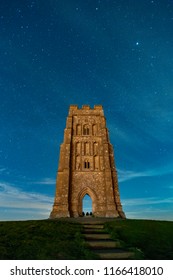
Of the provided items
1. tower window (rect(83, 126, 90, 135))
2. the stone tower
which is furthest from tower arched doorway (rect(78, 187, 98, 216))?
tower window (rect(83, 126, 90, 135))

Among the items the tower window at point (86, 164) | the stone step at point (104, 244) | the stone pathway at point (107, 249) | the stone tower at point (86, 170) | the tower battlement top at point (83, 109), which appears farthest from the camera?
the tower battlement top at point (83, 109)

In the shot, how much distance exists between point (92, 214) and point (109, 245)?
17.2 meters

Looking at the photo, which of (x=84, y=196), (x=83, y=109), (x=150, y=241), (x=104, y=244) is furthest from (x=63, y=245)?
(x=83, y=109)

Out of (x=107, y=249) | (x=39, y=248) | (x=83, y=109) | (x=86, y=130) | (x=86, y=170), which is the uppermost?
(x=83, y=109)

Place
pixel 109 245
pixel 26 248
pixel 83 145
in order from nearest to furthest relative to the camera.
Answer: pixel 26 248 < pixel 109 245 < pixel 83 145

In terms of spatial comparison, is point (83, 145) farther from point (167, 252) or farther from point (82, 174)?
point (167, 252)

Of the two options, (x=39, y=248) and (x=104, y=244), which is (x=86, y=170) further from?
(x=39, y=248)

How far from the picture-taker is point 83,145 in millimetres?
31656

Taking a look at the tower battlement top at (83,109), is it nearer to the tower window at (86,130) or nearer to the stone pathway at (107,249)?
the tower window at (86,130)

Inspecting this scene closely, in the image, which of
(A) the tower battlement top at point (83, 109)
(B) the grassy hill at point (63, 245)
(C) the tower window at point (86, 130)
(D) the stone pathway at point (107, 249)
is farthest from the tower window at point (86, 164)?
(D) the stone pathway at point (107, 249)

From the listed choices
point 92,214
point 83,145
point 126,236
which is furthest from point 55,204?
point 126,236

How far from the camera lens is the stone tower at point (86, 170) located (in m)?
26.0

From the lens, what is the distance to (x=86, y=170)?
29.2m
